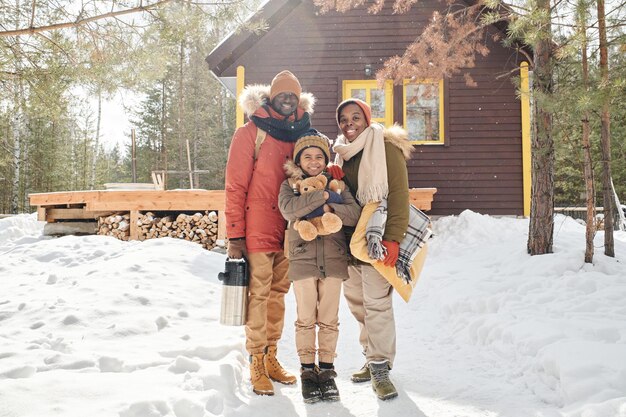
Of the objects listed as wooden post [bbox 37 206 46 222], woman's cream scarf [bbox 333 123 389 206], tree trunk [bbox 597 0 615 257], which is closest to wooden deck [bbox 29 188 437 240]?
wooden post [bbox 37 206 46 222]

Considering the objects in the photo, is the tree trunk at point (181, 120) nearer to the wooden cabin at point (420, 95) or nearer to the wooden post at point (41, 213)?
the wooden post at point (41, 213)

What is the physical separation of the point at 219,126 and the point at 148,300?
80.1 ft

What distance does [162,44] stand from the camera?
541 cm

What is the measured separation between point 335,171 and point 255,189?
548 mm

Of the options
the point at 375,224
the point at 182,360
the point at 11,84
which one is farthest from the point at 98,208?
the point at 375,224

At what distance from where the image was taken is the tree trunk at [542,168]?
593cm

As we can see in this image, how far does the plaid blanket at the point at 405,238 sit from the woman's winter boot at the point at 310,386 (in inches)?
32.9

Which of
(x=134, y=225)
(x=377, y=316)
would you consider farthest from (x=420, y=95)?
(x=377, y=316)

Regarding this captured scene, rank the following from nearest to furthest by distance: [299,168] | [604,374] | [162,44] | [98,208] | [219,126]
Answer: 1. [604,374]
2. [299,168]
3. [162,44]
4. [98,208]
5. [219,126]

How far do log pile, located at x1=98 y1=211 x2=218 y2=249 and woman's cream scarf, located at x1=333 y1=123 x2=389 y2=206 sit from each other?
5846 millimetres

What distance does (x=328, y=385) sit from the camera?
289 cm

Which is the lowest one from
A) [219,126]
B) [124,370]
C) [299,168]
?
[124,370]

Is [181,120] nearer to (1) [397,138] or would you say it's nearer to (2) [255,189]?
(2) [255,189]

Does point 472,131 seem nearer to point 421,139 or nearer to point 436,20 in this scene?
point 421,139
